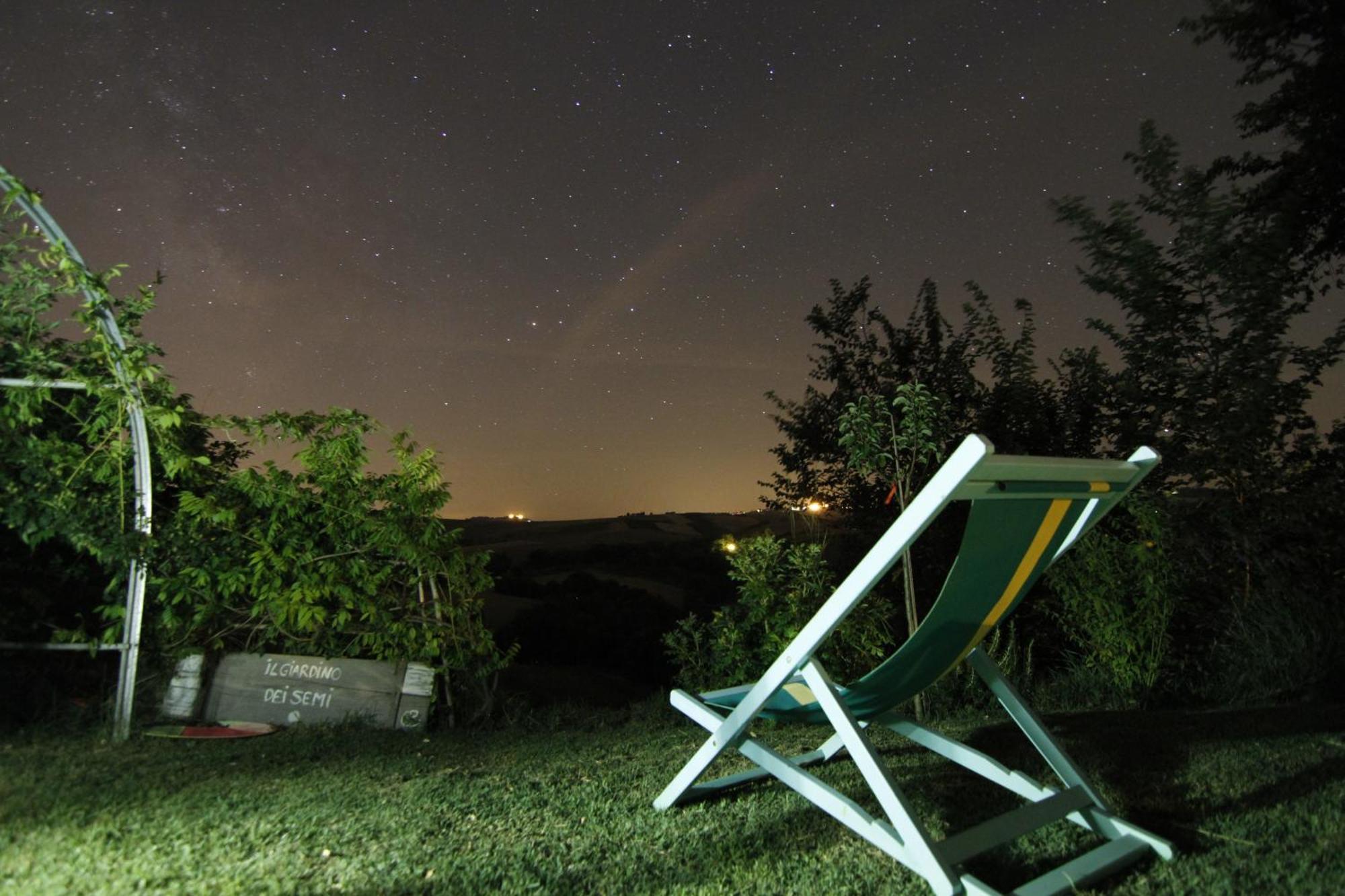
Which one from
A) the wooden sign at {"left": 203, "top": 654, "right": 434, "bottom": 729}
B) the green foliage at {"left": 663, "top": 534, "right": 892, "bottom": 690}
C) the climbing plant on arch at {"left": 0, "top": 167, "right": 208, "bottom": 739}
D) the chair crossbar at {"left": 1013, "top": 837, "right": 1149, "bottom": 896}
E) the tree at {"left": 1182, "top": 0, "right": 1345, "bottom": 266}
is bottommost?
the chair crossbar at {"left": 1013, "top": 837, "right": 1149, "bottom": 896}

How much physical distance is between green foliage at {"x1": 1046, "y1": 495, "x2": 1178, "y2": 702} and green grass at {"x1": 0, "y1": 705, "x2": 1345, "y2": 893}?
1.34 metres

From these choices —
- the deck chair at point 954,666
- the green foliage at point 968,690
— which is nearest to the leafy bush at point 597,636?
the green foliage at point 968,690

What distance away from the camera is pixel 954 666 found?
108 inches

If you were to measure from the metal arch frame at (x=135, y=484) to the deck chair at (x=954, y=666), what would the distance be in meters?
2.82

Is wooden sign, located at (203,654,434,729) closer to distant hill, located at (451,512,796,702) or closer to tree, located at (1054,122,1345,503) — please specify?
distant hill, located at (451,512,796,702)

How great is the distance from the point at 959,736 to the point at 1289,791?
1.38m

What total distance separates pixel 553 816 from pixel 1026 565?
1.68 metres

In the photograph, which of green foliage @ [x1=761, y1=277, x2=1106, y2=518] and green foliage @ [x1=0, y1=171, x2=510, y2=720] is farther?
green foliage @ [x1=761, y1=277, x2=1106, y2=518]

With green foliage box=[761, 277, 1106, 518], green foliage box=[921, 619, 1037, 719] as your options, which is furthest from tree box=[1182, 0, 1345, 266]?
green foliage box=[921, 619, 1037, 719]

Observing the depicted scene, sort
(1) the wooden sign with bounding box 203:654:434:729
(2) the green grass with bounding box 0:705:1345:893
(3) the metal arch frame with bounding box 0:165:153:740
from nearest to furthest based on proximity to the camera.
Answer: (2) the green grass with bounding box 0:705:1345:893 → (3) the metal arch frame with bounding box 0:165:153:740 → (1) the wooden sign with bounding box 203:654:434:729

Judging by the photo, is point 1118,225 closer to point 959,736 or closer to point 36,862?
point 959,736

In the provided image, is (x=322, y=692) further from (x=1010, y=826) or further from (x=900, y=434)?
(x=900, y=434)

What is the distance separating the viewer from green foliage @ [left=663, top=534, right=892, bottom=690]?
17.2 ft

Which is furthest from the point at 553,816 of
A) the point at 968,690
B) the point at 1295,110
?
the point at 1295,110
